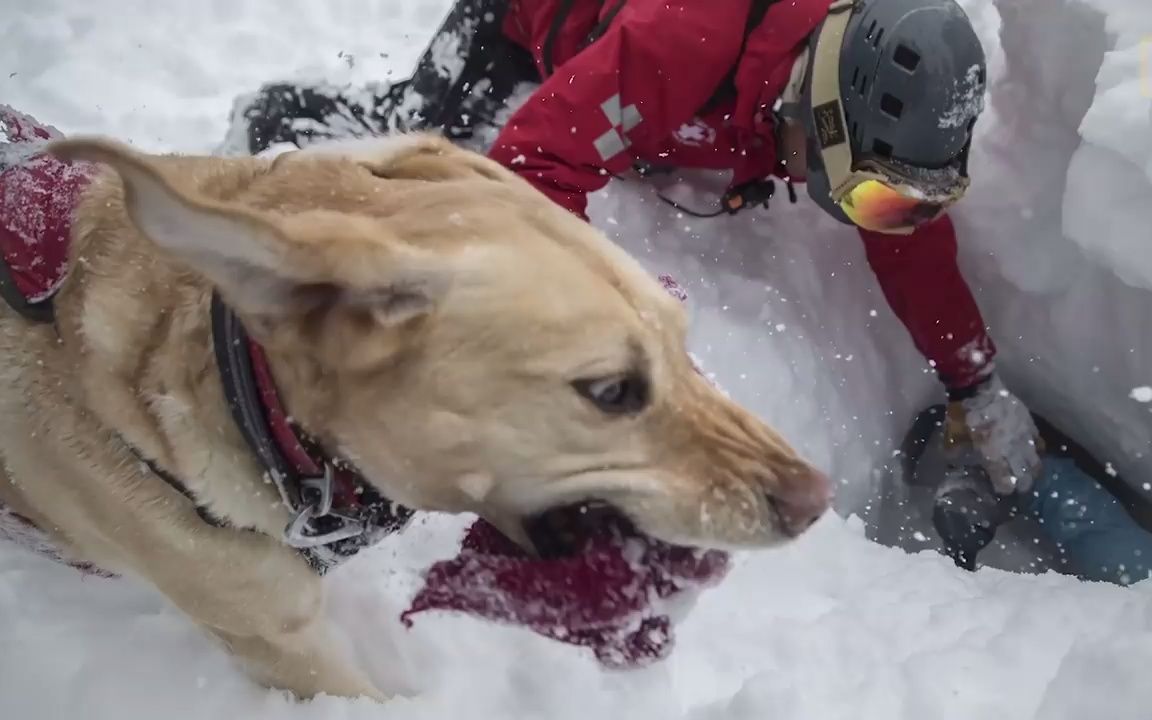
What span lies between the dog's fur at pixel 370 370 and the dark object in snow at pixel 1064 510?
5.60ft

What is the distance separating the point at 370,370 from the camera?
1.05 meters

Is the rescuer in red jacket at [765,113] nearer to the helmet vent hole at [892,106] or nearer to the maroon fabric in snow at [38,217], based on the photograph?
the helmet vent hole at [892,106]

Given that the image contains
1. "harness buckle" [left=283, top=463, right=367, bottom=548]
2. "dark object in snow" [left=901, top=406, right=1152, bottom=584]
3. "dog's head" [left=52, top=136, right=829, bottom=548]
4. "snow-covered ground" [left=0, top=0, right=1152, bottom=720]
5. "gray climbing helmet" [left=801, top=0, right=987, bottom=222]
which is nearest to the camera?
"dog's head" [left=52, top=136, right=829, bottom=548]

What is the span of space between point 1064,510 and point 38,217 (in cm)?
272

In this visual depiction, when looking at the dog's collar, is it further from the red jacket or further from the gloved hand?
the gloved hand

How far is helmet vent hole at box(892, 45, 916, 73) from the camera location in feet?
7.00

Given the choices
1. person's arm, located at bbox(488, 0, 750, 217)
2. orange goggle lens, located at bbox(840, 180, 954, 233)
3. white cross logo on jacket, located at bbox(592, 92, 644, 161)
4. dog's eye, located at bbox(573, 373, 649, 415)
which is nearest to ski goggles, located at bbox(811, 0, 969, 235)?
orange goggle lens, located at bbox(840, 180, 954, 233)

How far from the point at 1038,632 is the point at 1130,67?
51.7 inches

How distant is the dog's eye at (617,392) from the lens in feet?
3.51

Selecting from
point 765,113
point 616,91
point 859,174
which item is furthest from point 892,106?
point 616,91

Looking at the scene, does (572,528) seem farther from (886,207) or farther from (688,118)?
(688,118)

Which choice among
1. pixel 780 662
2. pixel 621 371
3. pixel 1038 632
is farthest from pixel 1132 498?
pixel 621 371

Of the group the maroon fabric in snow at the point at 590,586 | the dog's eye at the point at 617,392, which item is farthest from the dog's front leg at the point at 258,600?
the dog's eye at the point at 617,392

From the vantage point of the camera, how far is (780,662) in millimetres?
1789
